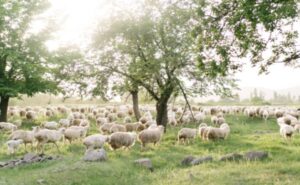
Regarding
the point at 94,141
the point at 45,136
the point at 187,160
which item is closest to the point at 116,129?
the point at 94,141

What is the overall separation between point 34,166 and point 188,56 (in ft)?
37.3

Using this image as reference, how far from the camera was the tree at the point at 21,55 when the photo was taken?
105 ft

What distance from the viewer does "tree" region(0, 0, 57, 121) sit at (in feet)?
105

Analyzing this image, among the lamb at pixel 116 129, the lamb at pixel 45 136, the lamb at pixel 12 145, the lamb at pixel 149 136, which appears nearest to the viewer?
the lamb at pixel 12 145

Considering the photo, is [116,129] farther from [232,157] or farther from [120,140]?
[232,157]

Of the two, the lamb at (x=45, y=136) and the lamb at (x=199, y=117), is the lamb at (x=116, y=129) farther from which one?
the lamb at (x=199, y=117)

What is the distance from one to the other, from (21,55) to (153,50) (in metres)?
11.6

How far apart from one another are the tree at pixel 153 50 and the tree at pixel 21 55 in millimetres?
7481

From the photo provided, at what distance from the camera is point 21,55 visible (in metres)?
32.7

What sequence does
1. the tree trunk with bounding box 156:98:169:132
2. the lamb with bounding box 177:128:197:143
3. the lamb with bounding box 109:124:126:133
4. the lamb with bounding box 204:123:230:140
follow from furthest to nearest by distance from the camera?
the tree trunk with bounding box 156:98:169:132 < the lamb with bounding box 109:124:126:133 < the lamb with bounding box 204:123:230:140 < the lamb with bounding box 177:128:197:143

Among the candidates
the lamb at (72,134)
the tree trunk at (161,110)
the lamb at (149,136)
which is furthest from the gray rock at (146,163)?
the tree trunk at (161,110)

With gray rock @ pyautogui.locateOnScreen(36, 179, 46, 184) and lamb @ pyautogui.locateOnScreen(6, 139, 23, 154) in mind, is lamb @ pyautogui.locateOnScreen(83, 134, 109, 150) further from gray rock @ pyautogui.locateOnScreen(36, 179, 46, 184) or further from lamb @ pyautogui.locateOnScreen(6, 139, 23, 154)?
gray rock @ pyautogui.locateOnScreen(36, 179, 46, 184)

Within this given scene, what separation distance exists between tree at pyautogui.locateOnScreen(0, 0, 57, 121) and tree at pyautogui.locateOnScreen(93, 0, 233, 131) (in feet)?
24.5

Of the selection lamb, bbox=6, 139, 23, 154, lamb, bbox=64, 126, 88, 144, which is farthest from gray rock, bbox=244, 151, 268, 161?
lamb, bbox=6, 139, 23, 154
